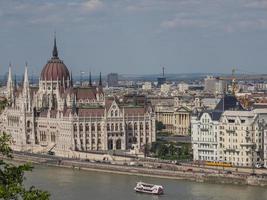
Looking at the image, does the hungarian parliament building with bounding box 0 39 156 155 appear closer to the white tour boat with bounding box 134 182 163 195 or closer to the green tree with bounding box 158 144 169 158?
the green tree with bounding box 158 144 169 158

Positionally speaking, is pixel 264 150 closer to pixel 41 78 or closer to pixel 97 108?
pixel 97 108

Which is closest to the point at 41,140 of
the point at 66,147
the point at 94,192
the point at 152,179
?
the point at 66,147

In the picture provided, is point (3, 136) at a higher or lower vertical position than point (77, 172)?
higher

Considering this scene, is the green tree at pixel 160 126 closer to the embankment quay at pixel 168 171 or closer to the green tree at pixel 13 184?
the embankment quay at pixel 168 171

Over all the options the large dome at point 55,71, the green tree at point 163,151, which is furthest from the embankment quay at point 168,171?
the large dome at point 55,71

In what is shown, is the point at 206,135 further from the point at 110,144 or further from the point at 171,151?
the point at 110,144

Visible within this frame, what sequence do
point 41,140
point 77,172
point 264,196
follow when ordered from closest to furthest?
1. point 264,196
2. point 77,172
3. point 41,140

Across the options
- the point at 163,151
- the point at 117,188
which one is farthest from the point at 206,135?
the point at 117,188
